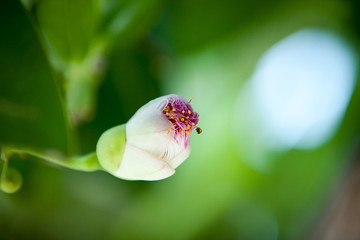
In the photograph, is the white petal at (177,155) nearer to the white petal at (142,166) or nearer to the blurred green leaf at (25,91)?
the white petal at (142,166)

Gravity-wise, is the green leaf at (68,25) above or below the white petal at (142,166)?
above

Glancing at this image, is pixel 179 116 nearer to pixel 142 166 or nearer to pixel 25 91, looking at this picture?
pixel 142 166

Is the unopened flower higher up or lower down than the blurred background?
lower down

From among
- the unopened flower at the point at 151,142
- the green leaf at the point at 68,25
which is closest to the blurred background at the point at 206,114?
the green leaf at the point at 68,25

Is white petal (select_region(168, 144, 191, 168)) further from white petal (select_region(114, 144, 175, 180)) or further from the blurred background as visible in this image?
the blurred background

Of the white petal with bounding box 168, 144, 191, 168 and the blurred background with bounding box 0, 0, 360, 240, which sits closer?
the white petal with bounding box 168, 144, 191, 168

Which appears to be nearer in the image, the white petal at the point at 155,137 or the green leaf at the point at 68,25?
the white petal at the point at 155,137

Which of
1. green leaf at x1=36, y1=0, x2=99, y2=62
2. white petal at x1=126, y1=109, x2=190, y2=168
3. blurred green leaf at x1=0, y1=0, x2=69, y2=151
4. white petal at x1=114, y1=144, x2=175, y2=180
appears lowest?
white petal at x1=114, y1=144, x2=175, y2=180

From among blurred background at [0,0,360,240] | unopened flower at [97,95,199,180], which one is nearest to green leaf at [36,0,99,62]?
blurred background at [0,0,360,240]

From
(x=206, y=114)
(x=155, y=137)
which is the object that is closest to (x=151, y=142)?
(x=155, y=137)
